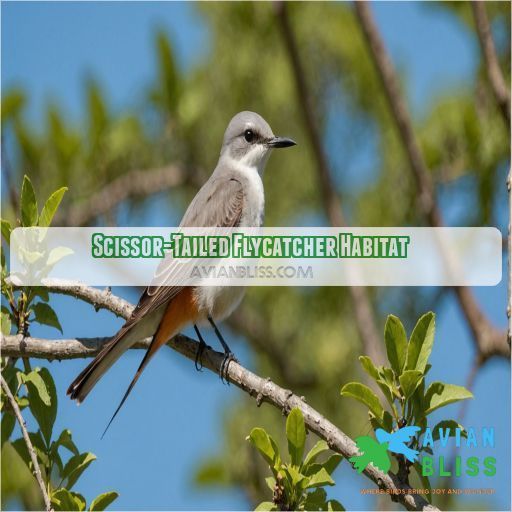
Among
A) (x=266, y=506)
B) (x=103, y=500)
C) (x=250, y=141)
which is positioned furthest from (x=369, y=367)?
(x=250, y=141)

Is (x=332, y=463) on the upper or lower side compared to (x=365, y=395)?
lower

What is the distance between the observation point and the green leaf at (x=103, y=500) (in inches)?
121

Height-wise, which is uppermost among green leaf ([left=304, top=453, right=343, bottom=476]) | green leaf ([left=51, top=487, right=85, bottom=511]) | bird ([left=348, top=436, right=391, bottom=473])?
bird ([left=348, top=436, right=391, bottom=473])

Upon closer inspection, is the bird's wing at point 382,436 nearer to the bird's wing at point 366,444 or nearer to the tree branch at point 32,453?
the bird's wing at point 366,444

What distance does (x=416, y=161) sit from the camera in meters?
5.23

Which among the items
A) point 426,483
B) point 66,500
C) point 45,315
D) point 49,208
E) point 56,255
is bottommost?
point 66,500

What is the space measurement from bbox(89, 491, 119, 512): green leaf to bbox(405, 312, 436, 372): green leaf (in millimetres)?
1118

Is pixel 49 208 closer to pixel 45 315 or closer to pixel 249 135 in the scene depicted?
pixel 45 315

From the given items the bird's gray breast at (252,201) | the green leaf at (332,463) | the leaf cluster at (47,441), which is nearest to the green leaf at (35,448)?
the leaf cluster at (47,441)

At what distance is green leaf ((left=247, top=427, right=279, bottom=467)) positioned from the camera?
3030 mm

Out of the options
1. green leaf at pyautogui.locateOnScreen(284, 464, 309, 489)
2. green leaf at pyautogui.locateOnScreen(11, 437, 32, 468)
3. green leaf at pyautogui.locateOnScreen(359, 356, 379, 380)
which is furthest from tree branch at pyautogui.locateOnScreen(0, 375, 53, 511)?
green leaf at pyautogui.locateOnScreen(359, 356, 379, 380)

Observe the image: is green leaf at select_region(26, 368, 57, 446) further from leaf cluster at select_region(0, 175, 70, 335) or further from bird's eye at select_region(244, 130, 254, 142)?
bird's eye at select_region(244, 130, 254, 142)

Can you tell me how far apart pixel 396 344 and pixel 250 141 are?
3.00m

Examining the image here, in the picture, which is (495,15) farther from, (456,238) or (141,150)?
(141,150)
